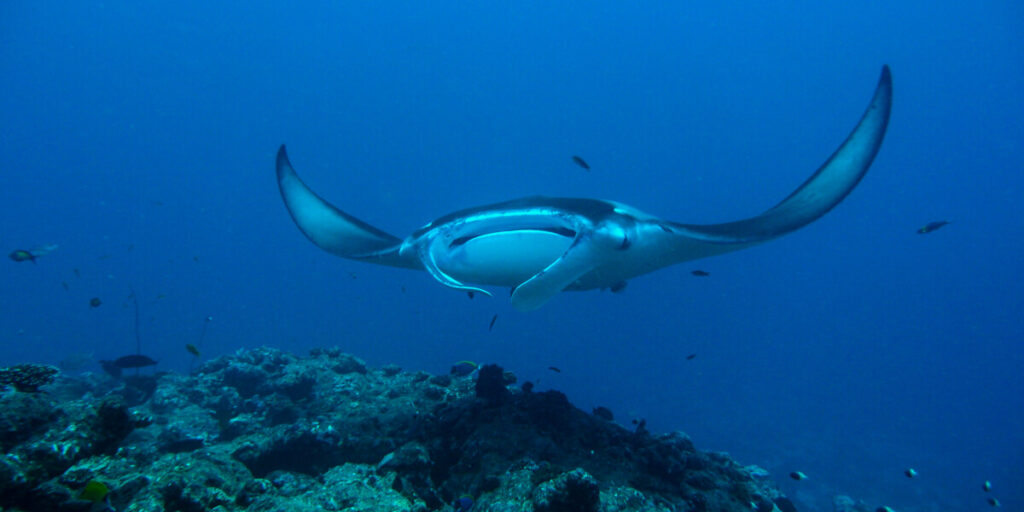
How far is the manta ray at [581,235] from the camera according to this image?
3.79 m

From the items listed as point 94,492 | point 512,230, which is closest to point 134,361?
point 94,492

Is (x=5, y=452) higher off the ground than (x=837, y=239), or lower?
lower

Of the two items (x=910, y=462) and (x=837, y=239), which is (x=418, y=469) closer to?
(x=910, y=462)

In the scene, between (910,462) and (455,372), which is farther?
(910,462)

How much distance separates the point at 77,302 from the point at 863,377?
12417 centimetres

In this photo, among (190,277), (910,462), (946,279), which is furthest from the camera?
(946,279)

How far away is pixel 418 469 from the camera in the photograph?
412cm

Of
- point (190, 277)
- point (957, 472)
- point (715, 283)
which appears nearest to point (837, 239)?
point (715, 283)

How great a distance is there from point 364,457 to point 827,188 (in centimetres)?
529

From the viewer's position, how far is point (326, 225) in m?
5.83

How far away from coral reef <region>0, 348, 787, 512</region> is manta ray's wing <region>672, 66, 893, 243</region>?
2239 millimetres

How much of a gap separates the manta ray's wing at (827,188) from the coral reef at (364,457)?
2.24 m

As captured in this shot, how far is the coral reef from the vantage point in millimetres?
3119

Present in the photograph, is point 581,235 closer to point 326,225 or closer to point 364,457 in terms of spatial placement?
point 364,457
